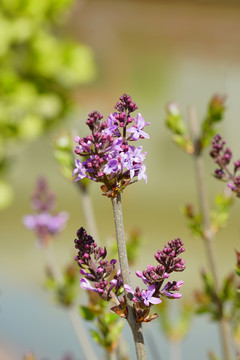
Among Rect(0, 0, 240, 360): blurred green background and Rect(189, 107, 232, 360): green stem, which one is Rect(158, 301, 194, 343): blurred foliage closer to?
Rect(189, 107, 232, 360): green stem

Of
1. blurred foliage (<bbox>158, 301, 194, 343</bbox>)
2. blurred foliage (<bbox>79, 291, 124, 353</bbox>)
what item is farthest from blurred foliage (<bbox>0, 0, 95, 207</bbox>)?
blurred foliage (<bbox>79, 291, 124, 353</bbox>)

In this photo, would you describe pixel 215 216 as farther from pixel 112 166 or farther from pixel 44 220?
pixel 112 166

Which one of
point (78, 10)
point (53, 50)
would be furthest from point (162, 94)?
point (78, 10)

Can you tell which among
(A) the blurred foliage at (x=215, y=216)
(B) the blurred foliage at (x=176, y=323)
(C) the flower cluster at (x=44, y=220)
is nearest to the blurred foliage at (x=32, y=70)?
(B) the blurred foliage at (x=176, y=323)

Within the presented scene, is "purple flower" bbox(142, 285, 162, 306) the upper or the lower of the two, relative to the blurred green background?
lower

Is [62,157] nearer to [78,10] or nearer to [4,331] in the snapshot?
[4,331]
